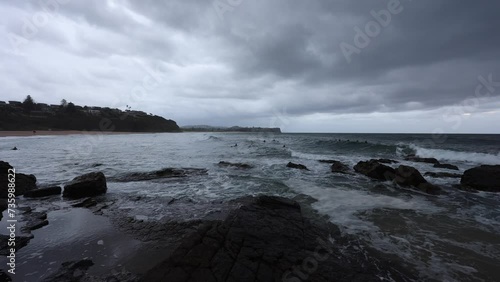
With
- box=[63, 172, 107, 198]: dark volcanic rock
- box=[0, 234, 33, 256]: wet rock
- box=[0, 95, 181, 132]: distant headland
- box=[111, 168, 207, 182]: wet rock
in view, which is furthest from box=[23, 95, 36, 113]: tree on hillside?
box=[0, 234, 33, 256]: wet rock

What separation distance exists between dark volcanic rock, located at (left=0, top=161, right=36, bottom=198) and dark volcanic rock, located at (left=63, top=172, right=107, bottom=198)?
6.47ft

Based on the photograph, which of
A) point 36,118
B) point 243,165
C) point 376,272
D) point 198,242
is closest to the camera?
point 198,242

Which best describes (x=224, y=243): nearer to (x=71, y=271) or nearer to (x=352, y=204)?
(x=71, y=271)

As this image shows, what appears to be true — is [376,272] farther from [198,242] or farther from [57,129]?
[57,129]

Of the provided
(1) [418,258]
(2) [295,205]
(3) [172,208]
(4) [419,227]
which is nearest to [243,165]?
(3) [172,208]

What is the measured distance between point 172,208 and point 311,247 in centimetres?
535

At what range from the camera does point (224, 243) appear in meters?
4.57

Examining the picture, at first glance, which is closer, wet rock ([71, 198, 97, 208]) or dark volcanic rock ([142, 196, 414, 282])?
dark volcanic rock ([142, 196, 414, 282])

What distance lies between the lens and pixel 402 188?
42.0 feet

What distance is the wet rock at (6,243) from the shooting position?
527cm

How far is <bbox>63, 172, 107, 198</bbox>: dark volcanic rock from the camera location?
32.1ft

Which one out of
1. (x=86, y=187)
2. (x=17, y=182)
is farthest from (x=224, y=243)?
(x=17, y=182)

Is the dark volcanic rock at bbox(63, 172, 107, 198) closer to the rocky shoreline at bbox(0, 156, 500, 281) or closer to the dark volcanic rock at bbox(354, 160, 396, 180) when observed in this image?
the rocky shoreline at bbox(0, 156, 500, 281)

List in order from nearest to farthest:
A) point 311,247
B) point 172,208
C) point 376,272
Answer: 1. point 376,272
2. point 311,247
3. point 172,208
